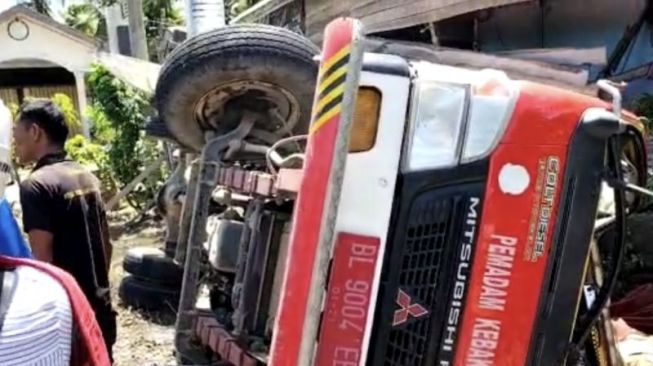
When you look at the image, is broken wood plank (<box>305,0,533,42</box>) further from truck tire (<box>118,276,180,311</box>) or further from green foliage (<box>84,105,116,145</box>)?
green foliage (<box>84,105,116,145</box>)

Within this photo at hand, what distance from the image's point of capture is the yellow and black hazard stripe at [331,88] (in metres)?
2.39

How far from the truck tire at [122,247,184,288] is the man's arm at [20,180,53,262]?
62.1 inches

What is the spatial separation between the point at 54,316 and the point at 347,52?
3.62 ft

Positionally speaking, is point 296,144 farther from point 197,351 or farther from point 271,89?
point 197,351

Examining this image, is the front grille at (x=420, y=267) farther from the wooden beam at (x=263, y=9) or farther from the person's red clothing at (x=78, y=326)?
the wooden beam at (x=263, y=9)

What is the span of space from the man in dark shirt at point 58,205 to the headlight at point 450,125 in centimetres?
178

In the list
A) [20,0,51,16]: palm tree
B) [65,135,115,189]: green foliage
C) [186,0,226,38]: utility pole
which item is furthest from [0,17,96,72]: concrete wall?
[186,0,226,38]: utility pole

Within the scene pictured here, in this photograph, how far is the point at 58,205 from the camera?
3744mm

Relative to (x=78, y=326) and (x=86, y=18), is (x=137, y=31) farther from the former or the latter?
(x=86, y=18)

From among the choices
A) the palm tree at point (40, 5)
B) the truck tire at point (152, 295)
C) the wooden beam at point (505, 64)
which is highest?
Answer: the palm tree at point (40, 5)

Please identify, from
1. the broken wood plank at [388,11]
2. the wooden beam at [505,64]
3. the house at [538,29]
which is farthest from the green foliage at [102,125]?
the wooden beam at [505,64]

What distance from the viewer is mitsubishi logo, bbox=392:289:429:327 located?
2.54 metres

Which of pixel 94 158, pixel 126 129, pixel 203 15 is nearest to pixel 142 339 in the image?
pixel 203 15

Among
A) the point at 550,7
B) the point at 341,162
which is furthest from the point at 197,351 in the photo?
the point at 550,7
